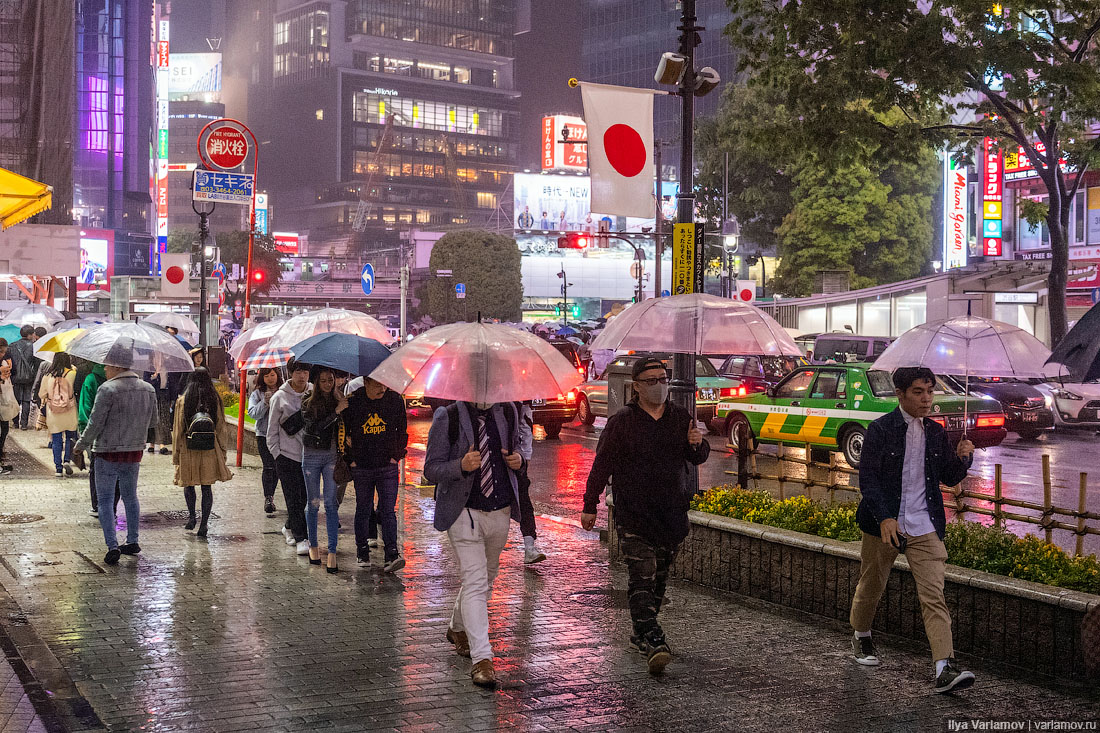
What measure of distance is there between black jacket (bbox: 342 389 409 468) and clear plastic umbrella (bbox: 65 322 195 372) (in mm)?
2125

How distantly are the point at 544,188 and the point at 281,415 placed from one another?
332 ft

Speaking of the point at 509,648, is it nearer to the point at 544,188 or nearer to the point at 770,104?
the point at 770,104

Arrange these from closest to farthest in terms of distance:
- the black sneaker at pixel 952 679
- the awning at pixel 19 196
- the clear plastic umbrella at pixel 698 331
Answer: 1. the black sneaker at pixel 952 679
2. the clear plastic umbrella at pixel 698 331
3. the awning at pixel 19 196

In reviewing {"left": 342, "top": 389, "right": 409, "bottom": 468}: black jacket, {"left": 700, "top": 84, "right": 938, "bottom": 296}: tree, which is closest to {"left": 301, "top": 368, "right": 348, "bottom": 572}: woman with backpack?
{"left": 342, "top": 389, "right": 409, "bottom": 468}: black jacket

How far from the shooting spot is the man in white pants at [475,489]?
20.8 ft

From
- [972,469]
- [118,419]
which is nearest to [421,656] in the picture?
[118,419]

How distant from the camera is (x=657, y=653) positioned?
638cm

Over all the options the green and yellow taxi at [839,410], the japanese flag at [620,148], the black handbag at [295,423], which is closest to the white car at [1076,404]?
the green and yellow taxi at [839,410]

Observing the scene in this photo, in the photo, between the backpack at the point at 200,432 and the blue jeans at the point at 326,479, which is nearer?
the blue jeans at the point at 326,479

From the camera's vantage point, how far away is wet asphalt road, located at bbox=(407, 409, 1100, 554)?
45.6 ft

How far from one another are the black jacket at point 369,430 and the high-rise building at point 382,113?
144 meters

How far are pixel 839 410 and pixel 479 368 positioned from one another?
1173 centimetres

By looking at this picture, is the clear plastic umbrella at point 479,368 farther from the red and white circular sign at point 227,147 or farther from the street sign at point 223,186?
the red and white circular sign at point 227,147

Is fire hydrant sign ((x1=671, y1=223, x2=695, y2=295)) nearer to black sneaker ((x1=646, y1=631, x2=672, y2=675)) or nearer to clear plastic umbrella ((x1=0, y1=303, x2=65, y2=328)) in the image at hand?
black sneaker ((x1=646, y1=631, x2=672, y2=675))
